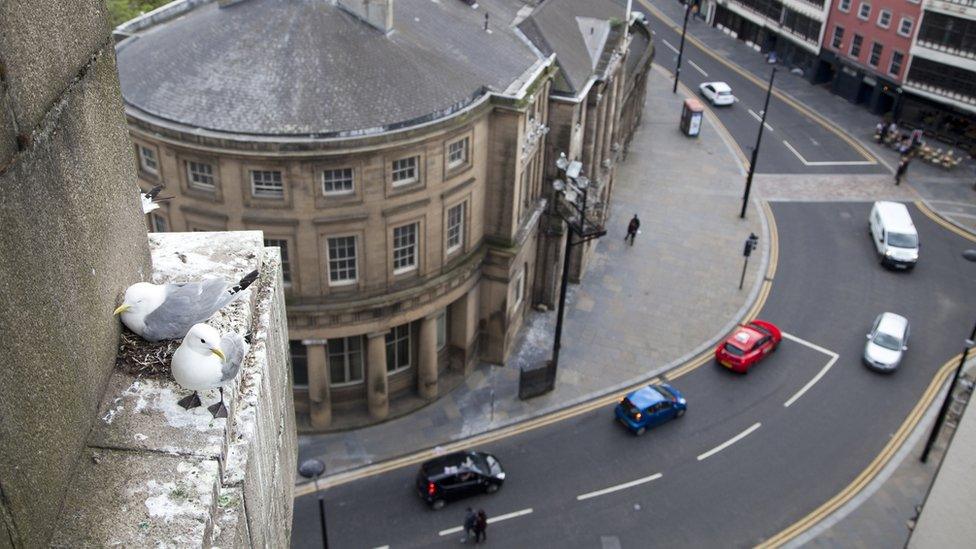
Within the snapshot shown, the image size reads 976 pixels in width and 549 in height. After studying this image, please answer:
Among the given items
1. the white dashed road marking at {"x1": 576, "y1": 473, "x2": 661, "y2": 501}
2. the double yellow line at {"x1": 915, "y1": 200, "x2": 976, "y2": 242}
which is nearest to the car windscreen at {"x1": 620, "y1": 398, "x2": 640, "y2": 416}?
the white dashed road marking at {"x1": 576, "y1": 473, "x2": 661, "y2": 501}

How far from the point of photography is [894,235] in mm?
45938

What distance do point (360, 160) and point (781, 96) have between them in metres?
50.6

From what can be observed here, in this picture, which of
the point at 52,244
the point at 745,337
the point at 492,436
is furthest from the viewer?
the point at 745,337

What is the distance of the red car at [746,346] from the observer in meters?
37.1

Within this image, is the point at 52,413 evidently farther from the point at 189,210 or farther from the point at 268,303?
the point at 189,210

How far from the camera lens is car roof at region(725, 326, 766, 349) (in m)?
37.4

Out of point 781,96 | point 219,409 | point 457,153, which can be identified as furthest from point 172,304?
point 781,96

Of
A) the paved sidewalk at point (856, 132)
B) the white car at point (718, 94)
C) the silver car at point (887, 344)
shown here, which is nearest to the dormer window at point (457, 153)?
the silver car at point (887, 344)

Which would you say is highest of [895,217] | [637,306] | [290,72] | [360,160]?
[290,72]

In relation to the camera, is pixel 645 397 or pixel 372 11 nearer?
pixel 372 11

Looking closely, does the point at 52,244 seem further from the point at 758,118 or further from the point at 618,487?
the point at 758,118

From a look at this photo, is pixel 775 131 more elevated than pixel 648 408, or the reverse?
pixel 775 131

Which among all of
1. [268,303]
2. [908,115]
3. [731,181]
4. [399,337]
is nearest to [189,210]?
[399,337]

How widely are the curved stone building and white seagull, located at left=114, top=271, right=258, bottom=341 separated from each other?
64.7ft
